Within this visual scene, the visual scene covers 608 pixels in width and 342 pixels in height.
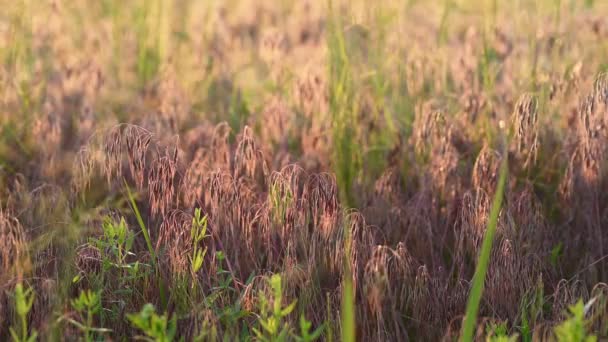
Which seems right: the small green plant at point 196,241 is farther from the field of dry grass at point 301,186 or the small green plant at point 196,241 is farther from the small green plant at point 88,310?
the small green plant at point 88,310

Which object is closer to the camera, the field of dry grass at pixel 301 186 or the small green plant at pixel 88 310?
the small green plant at pixel 88 310

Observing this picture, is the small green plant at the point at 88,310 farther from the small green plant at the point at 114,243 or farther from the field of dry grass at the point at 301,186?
the small green plant at the point at 114,243

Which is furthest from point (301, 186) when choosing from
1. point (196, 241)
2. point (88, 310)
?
point (88, 310)

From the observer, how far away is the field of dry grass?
6.33 feet

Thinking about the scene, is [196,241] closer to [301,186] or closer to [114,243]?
[114,243]

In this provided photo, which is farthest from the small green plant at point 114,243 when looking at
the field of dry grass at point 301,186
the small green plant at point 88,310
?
the small green plant at point 88,310

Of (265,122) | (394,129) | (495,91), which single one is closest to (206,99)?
(265,122)

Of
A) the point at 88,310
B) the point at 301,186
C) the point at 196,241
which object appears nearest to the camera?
the point at 88,310

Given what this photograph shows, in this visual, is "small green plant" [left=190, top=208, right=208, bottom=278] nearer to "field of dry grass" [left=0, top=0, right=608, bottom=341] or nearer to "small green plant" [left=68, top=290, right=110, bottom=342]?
"field of dry grass" [left=0, top=0, right=608, bottom=341]

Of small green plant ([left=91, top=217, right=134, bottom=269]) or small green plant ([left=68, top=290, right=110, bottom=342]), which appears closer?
small green plant ([left=68, top=290, right=110, bottom=342])

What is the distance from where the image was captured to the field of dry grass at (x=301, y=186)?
193 cm

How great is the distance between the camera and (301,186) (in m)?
2.54

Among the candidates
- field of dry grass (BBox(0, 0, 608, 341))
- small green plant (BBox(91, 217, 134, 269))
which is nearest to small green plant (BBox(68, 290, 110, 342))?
field of dry grass (BBox(0, 0, 608, 341))

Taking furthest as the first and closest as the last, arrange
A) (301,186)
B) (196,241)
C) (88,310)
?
(301,186) < (196,241) < (88,310)
